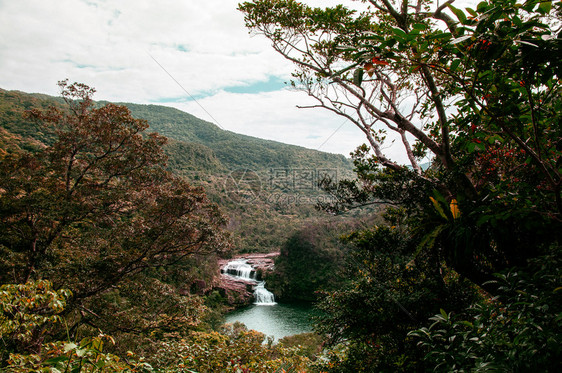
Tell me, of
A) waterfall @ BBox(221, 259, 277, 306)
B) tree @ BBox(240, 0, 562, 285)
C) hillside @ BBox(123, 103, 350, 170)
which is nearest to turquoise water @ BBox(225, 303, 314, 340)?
waterfall @ BBox(221, 259, 277, 306)

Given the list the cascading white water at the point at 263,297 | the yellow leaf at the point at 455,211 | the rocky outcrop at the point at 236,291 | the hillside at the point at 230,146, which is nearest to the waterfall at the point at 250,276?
the cascading white water at the point at 263,297

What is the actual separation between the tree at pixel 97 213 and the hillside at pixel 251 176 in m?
12.1

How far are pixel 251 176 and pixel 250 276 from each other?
28522 mm

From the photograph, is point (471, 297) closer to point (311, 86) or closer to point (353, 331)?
point (353, 331)

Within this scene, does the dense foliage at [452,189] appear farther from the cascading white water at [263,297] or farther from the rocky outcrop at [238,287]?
the cascading white water at [263,297]

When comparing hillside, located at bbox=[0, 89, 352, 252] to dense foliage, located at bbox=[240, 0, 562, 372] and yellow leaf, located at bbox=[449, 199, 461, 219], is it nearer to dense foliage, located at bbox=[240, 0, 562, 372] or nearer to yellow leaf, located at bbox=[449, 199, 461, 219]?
dense foliage, located at bbox=[240, 0, 562, 372]

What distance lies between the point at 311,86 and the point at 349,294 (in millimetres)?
3589

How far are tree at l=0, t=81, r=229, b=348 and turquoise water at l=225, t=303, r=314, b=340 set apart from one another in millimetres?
10397

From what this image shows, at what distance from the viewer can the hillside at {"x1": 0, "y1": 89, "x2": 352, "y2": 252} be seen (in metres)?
29.4

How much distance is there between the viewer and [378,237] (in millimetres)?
4488

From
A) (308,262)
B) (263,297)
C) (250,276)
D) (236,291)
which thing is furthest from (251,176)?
(236,291)

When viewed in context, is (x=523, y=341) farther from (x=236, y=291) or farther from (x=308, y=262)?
(x=308, y=262)

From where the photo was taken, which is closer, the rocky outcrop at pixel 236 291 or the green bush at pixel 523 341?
the green bush at pixel 523 341

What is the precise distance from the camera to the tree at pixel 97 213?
243 inches
